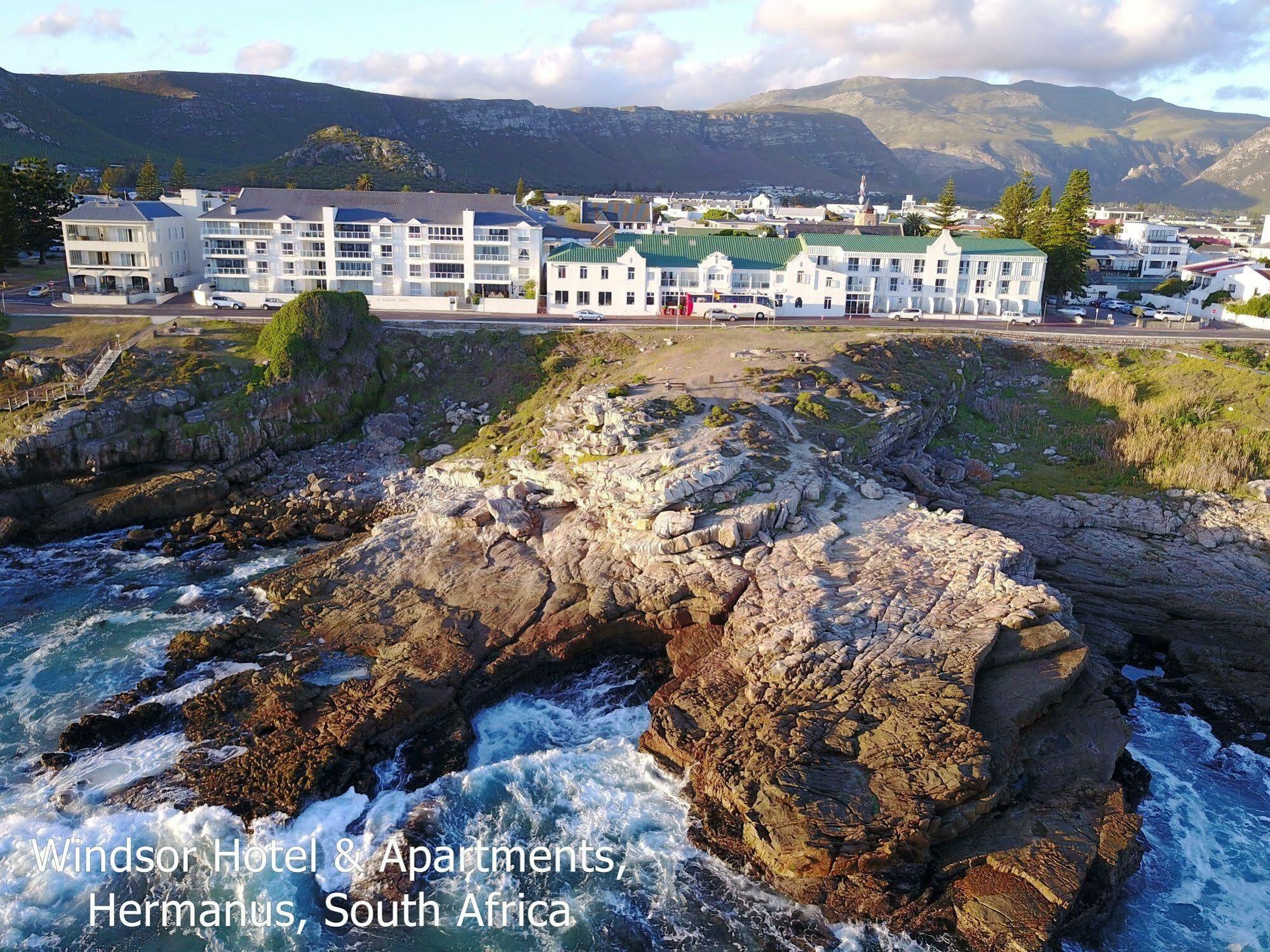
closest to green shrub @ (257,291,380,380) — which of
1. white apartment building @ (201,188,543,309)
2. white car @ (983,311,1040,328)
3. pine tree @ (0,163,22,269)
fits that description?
white apartment building @ (201,188,543,309)

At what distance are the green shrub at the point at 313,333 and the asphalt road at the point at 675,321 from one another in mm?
4840

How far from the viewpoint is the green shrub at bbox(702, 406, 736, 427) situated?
43.5 metres

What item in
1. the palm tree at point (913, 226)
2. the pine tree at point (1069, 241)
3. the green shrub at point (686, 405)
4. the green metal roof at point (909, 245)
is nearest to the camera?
the green shrub at point (686, 405)

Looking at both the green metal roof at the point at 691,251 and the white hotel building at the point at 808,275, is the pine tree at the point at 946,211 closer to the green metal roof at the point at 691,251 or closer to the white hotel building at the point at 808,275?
the white hotel building at the point at 808,275

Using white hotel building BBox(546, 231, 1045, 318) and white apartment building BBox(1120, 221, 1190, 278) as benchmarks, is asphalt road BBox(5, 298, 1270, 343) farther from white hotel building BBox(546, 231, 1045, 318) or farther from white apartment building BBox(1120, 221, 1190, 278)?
white apartment building BBox(1120, 221, 1190, 278)

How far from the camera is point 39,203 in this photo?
78.0 meters

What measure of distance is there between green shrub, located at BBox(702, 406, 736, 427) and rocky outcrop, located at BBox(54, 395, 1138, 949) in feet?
2.64

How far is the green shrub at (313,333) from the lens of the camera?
2141 inches

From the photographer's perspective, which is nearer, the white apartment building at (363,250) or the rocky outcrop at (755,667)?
the rocky outcrop at (755,667)

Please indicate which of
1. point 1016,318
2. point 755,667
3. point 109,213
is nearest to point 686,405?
point 755,667

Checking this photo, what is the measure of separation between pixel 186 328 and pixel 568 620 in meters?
40.0

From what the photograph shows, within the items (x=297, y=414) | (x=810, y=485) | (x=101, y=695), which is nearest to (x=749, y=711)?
(x=810, y=485)

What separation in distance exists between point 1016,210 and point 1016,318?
16177 mm

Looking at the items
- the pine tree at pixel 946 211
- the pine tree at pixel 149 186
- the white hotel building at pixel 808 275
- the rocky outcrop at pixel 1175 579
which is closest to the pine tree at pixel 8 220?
the pine tree at pixel 149 186
